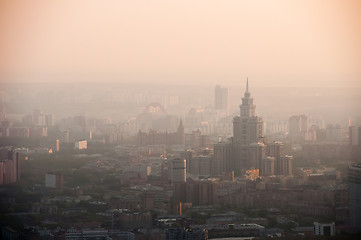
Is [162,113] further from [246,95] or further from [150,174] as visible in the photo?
[150,174]

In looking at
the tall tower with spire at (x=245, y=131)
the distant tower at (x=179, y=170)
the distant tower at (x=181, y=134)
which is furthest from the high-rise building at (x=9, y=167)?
the distant tower at (x=181, y=134)

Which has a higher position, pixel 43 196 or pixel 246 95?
pixel 246 95

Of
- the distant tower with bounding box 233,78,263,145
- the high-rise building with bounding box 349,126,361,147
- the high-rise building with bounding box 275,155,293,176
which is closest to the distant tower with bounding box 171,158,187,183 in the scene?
the high-rise building with bounding box 275,155,293,176

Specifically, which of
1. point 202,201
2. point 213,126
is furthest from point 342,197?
point 213,126

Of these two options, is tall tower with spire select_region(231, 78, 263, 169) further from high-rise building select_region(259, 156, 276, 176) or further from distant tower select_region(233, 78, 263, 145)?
high-rise building select_region(259, 156, 276, 176)

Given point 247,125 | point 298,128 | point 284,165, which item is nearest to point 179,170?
point 284,165

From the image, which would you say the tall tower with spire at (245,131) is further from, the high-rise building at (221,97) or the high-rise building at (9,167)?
the high-rise building at (9,167)

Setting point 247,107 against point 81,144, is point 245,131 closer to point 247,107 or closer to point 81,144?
point 247,107
